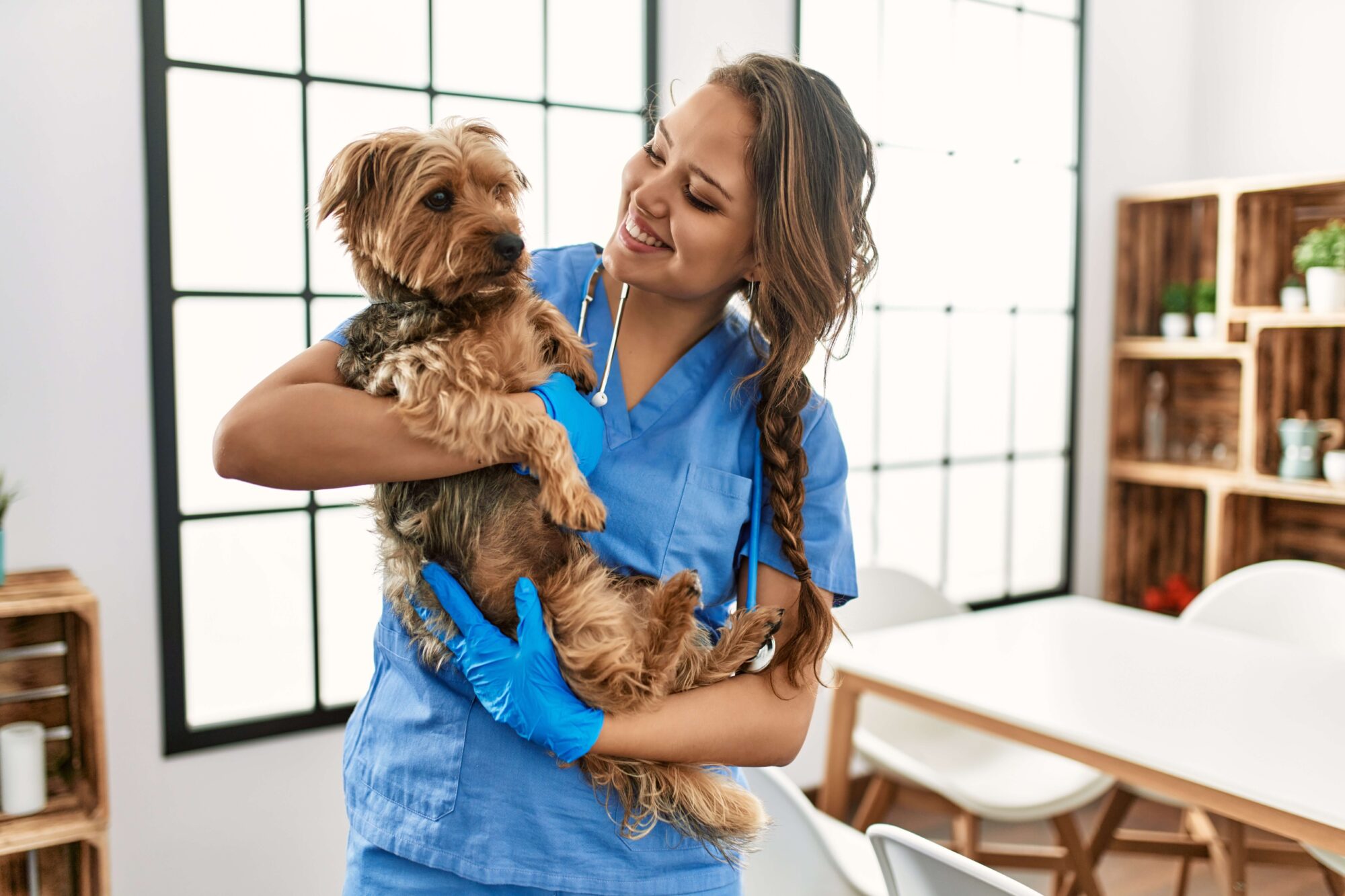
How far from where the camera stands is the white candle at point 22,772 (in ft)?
6.34

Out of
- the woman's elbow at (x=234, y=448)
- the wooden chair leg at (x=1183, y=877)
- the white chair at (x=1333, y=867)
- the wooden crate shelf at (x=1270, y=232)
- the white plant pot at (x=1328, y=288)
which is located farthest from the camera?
the wooden crate shelf at (x=1270, y=232)

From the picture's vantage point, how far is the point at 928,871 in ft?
4.16

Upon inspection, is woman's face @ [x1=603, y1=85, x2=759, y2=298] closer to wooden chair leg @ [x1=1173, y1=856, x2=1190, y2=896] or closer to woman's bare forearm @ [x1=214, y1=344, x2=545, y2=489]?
woman's bare forearm @ [x1=214, y1=344, x2=545, y2=489]

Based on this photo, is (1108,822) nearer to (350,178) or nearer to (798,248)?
(798,248)

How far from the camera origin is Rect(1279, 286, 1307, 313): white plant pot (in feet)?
11.7

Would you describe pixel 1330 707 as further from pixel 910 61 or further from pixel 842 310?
pixel 910 61

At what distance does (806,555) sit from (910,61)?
110 inches

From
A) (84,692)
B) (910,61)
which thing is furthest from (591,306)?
(910,61)

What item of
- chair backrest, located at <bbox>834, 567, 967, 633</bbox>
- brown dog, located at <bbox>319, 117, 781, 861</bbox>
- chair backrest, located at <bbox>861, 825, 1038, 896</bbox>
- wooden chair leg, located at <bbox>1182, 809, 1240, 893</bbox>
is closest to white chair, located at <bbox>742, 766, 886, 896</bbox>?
chair backrest, located at <bbox>861, 825, 1038, 896</bbox>

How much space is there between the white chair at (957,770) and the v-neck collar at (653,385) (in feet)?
4.48

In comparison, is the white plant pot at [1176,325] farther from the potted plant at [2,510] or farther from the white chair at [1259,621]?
the potted plant at [2,510]

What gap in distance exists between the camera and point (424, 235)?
1.17 meters

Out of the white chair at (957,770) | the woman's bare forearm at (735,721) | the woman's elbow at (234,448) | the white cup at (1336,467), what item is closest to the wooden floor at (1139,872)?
the white chair at (957,770)

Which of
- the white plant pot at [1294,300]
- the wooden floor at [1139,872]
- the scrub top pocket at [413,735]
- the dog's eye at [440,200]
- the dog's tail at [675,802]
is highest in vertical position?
the white plant pot at [1294,300]
